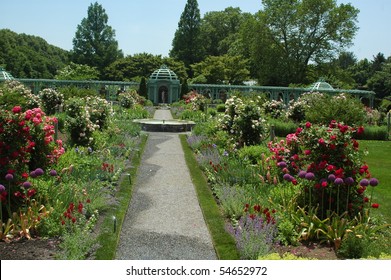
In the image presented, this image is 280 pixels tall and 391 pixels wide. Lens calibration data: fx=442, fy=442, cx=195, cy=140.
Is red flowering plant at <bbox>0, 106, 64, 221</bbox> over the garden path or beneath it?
over

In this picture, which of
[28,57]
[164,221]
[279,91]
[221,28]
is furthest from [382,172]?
[221,28]

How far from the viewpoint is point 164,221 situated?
6461 millimetres

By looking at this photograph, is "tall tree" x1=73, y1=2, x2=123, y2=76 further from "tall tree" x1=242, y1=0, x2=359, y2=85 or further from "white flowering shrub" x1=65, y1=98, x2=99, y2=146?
"tall tree" x1=242, y1=0, x2=359, y2=85

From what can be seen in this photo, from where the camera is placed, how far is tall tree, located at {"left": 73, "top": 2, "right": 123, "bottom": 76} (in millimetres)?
21531

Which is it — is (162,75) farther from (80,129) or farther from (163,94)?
(80,129)

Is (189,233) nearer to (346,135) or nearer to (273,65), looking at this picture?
(346,135)

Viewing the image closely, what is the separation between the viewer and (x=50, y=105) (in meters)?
21.4

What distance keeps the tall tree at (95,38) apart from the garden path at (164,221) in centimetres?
1053

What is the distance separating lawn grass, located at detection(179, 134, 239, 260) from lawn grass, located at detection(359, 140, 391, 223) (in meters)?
2.53

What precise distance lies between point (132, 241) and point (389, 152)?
12.4m

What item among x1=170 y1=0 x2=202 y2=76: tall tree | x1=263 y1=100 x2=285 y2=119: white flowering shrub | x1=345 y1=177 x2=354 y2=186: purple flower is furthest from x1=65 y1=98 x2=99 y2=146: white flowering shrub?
x1=170 y1=0 x2=202 y2=76: tall tree

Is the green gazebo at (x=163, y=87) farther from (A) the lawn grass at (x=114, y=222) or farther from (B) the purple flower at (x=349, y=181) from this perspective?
(B) the purple flower at (x=349, y=181)

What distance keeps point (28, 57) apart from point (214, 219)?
25.6 m

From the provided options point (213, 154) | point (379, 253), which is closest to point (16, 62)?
point (213, 154)
